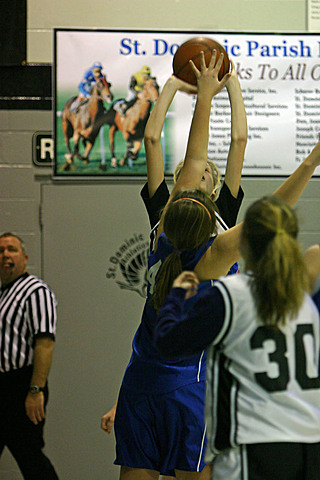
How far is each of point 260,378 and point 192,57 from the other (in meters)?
1.97

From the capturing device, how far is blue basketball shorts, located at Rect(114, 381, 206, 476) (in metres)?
2.34

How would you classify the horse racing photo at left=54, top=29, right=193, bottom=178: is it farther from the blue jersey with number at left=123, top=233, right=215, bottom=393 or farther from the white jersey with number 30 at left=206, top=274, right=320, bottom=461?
the white jersey with number 30 at left=206, top=274, right=320, bottom=461

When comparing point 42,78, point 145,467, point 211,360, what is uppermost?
point 42,78

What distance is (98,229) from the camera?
16.0 ft

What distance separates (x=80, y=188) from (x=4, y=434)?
6.39ft

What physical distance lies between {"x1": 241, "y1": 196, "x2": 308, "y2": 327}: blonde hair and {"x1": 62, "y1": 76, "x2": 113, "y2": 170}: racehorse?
3.34 meters

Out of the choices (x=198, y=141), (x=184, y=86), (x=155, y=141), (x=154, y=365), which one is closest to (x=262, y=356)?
(x=154, y=365)

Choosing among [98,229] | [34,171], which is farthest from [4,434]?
[34,171]

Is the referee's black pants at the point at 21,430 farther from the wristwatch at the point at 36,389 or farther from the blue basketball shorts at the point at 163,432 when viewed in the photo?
the blue basketball shorts at the point at 163,432

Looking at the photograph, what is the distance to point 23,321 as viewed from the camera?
4281 mm

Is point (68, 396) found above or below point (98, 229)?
below

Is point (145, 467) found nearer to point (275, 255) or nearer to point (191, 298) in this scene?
point (191, 298)

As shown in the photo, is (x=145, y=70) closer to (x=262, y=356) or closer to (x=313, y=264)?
(x=313, y=264)

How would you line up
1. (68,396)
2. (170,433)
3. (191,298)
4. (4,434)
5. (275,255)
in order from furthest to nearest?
1. (68,396)
2. (4,434)
3. (170,433)
4. (191,298)
5. (275,255)
